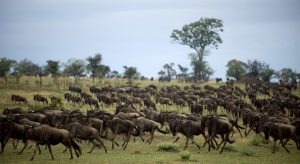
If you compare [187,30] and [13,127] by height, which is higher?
[187,30]

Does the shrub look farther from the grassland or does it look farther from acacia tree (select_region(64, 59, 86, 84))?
acacia tree (select_region(64, 59, 86, 84))

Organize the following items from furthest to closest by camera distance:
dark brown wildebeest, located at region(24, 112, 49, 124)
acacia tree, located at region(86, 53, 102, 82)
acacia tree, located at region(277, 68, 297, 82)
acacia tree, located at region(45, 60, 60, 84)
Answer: acacia tree, located at region(277, 68, 297, 82) → acacia tree, located at region(86, 53, 102, 82) → acacia tree, located at region(45, 60, 60, 84) → dark brown wildebeest, located at region(24, 112, 49, 124)

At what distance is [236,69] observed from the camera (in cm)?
10669

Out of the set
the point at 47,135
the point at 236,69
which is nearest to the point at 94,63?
the point at 236,69

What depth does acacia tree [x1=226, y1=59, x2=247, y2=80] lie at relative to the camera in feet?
344

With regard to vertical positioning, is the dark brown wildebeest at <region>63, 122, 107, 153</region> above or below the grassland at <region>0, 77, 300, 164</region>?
above

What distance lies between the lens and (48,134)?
18562 mm

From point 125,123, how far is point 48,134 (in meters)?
6.02

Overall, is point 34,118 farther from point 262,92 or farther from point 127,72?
point 127,72

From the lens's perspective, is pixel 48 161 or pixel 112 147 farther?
pixel 112 147

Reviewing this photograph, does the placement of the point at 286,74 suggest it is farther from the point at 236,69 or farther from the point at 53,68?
the point at 53,68

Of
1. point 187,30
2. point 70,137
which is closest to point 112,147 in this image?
point 70,137

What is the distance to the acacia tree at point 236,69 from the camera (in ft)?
344

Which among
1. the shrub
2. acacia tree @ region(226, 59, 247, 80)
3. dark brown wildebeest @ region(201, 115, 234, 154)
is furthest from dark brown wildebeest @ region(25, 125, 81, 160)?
acacia tree @ region(226, 59, 247, 80)
